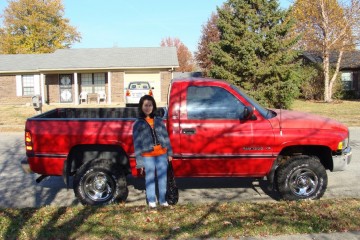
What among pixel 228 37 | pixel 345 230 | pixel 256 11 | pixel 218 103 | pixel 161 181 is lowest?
pixel 345 230

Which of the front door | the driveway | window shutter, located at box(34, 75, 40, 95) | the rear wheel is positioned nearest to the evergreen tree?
the front door

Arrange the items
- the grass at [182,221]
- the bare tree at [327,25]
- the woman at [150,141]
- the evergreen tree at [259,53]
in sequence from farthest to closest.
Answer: the bare tree at [327,25] < the evergreen tree at [259,53] < the woman at [150,141] < the grass at [182,221]

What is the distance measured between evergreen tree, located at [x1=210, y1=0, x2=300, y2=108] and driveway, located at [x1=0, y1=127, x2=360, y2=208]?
13.1m

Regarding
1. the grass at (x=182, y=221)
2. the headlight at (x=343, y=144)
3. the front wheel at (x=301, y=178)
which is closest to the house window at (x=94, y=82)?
the grass at (x=182, y=221)

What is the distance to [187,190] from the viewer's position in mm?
6465

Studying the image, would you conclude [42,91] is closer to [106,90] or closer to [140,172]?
[106,90]

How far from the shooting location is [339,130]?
5.54 m

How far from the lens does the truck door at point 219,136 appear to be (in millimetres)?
5422

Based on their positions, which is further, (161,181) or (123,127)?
(123,127)

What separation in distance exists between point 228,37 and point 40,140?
17.1 m

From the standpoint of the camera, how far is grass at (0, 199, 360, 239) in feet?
13.5

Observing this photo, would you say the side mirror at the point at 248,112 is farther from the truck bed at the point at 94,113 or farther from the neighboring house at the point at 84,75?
the neighboring house at the point at 84,75

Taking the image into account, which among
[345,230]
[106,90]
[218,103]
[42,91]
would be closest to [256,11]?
[106,90]

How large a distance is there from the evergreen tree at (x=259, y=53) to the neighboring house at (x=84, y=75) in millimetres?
5876
